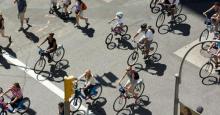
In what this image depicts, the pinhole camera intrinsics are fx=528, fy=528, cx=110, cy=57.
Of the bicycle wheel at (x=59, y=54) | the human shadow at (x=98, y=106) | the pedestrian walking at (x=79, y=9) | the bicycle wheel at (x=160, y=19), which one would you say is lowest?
the human shadow at (x=98, y=106)

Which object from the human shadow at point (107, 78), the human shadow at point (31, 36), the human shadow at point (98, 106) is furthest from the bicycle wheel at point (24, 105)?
the human shadow at point (31, 36)

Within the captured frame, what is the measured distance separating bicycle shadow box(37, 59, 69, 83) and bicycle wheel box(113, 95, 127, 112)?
132 inches

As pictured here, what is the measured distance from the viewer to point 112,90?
24016 millimetres

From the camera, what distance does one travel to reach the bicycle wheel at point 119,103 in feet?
74.8

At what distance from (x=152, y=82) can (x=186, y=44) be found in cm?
352

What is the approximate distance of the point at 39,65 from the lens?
83.8 feet

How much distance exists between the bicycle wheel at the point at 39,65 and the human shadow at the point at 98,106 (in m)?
3.55

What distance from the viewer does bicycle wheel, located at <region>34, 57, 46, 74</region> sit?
1000 inches

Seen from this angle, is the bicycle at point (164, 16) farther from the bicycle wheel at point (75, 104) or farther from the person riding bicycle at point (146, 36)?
the bicycle wheel at point (75, 104)

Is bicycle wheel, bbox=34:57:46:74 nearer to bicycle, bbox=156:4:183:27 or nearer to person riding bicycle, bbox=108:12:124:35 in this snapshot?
person riding bicycle, bbox=108:12:124:35

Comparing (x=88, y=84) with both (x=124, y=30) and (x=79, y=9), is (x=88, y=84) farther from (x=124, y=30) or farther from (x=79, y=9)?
(x=79, y=9)

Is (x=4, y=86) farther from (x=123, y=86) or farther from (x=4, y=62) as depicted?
(x=123, y=86)

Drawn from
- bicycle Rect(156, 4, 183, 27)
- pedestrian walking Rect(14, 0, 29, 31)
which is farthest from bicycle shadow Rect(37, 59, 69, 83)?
bicycle Rect(156, 4, 183, 27)

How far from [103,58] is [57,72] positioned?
242 centimetres
